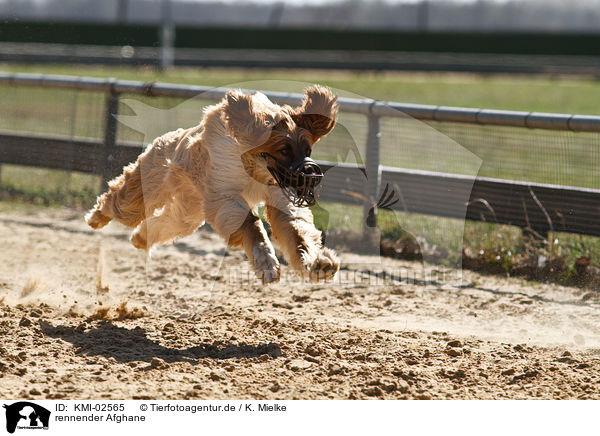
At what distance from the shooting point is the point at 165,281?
5.35m

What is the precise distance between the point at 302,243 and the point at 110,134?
3359mm

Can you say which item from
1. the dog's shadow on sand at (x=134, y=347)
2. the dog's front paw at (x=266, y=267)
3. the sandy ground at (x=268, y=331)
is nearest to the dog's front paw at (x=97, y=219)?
the sandy ground at (x=268, y=331)

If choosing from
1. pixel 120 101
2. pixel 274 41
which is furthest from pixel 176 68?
pixel 120 101

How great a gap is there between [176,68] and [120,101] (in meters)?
17.7

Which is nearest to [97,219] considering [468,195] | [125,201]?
[125,201]

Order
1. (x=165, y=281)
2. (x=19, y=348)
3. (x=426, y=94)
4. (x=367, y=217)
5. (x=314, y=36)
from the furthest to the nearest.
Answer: (x=314, y=36), (x=426, y=94), (x=367, y=217), (x=165, y=281), (x=19, y=348)

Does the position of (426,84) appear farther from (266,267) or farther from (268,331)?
(266,267)

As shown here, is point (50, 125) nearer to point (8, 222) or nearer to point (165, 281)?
point (8, 222)

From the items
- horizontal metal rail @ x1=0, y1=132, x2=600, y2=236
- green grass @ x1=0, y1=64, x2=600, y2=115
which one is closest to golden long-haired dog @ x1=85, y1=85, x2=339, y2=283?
horizontal metal rail @ x1=0, y1=132, x2=600, y2=236

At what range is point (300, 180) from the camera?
3586 millimetres

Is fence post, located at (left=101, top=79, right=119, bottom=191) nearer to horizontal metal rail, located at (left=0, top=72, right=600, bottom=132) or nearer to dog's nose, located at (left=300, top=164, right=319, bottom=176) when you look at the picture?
horizontal metal rail, located at (left=0, top=72, right=600, bottom=132)

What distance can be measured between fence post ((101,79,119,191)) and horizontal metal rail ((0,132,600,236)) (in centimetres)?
7

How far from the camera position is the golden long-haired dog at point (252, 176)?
3738 mm
